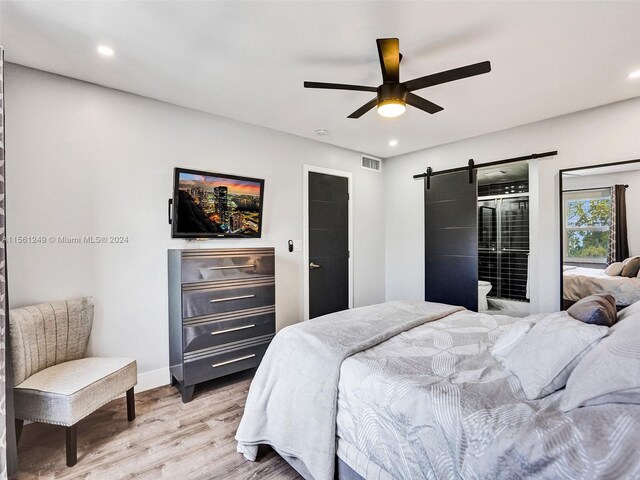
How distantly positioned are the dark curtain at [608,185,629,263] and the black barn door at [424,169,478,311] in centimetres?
129

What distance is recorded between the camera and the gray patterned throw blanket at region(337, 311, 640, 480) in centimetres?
94

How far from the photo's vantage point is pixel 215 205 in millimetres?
3109

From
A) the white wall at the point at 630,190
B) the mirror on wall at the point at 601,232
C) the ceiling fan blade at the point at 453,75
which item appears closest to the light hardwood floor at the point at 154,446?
the ceiling fan blade at the point at 453,75

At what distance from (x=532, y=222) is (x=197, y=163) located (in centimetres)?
364

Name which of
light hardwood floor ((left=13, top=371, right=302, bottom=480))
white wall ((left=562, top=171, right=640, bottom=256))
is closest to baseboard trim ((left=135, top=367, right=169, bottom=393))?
light hardwood floor ((left=13, top=371, right=302, bottom=480))

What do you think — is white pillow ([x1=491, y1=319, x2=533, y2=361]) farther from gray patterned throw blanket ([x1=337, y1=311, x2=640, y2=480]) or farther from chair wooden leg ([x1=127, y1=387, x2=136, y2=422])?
chair wooden leg ([x1=127, y1=387, x2=136, y2=422])

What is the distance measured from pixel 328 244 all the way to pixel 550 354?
120 inches

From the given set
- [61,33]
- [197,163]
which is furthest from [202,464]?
[61,33]

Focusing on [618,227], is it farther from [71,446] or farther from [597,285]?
[71,446]

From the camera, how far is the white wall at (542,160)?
3.02m

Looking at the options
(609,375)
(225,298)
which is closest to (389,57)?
(609,375)

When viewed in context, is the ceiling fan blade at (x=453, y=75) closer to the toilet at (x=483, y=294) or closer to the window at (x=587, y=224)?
the window at (x=587, y=224)

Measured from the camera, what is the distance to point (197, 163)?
3.15 m

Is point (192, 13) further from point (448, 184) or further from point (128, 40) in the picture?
point (448, 184)
